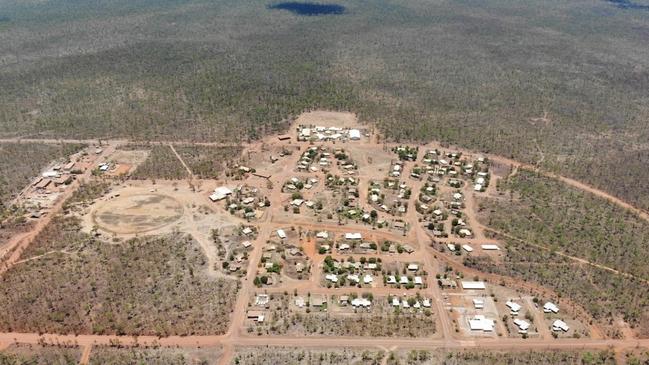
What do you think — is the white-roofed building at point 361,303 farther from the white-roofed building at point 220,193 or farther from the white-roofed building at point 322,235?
the white-roofed building at point 220,193

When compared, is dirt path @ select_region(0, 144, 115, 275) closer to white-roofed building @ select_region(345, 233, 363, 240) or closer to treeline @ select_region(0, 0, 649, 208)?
treeline @ select_region(0, 0, 649, 208)

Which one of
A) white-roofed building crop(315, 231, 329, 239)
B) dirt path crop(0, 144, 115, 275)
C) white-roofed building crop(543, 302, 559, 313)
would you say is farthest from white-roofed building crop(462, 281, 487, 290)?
dirt path crop(0, 144, 115, 275)

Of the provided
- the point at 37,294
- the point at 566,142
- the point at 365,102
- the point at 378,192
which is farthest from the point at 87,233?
the point at 566,142

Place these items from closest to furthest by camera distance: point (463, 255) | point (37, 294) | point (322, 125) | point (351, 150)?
point (37, 294), point (463, 255), point (351, 150), point (322, 125)

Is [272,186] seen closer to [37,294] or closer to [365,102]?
[37,294]

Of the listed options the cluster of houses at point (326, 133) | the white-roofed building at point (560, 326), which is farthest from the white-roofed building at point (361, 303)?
the cluster of houses at point (326, 133)
